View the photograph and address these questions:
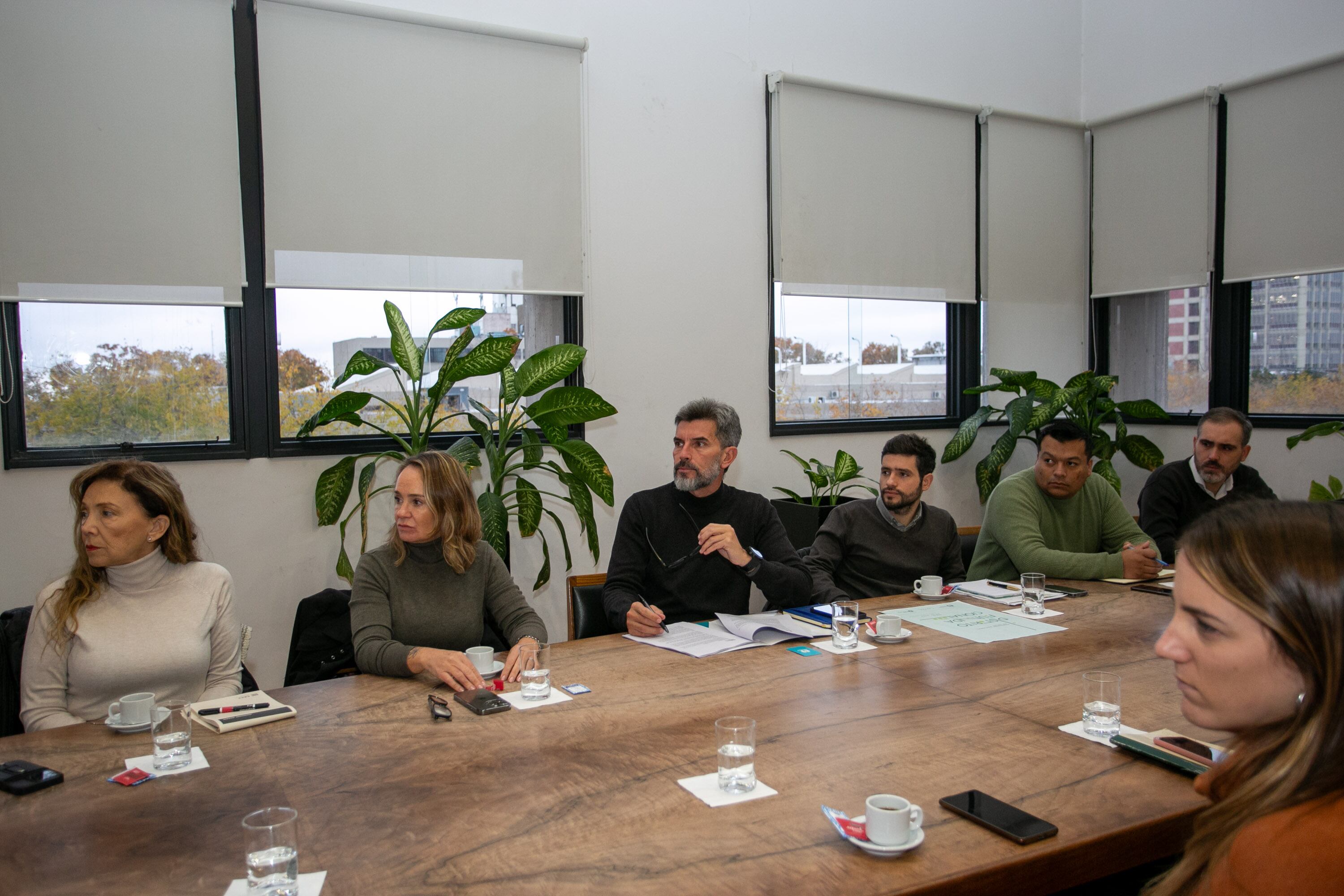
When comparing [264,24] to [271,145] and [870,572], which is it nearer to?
[271,145]

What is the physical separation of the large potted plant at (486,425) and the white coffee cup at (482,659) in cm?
164

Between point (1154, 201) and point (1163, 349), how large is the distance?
903 millimetres

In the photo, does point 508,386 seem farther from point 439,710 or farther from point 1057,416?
point 1057,416

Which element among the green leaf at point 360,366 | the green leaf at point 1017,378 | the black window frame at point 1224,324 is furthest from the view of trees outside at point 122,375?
the black window frame at point 1224,324

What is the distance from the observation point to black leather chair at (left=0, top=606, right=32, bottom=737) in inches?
91.6

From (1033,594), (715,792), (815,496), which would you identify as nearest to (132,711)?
(715,792)

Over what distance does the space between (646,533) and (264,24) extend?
2691 millimetres

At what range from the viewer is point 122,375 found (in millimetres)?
3914

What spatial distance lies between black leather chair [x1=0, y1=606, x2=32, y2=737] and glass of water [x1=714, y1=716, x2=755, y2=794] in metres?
1.80

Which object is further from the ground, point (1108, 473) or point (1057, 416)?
point (1057, 416)

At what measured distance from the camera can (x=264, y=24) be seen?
3963mm

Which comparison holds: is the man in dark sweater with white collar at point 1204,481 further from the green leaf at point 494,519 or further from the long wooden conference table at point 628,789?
the green leaf at point 494,519

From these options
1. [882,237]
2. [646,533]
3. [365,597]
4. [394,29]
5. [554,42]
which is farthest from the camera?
[882,237]

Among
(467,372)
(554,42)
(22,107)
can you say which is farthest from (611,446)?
(22,107)
